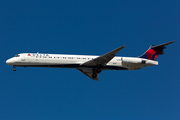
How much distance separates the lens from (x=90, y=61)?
26.5 meters

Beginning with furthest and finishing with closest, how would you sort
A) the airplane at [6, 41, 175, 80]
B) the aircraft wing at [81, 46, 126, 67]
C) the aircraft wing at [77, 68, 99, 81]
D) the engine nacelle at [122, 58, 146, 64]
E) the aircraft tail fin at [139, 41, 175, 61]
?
the aircraft tail fin at [139, 41, 175, 61] < the aircraft wing at [77, 68, 99, 81] < the engine nacelle at [122, 58, 146, 64] < the airplane at [6, 41, 175, 80] < the aircraft wing at [81, 46, 126, 67]

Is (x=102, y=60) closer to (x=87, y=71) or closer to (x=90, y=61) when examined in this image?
(x=90, y=61)

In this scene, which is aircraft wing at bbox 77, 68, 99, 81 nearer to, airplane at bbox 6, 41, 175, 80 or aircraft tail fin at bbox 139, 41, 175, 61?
airplane at bbox 6, 41, 175, 80

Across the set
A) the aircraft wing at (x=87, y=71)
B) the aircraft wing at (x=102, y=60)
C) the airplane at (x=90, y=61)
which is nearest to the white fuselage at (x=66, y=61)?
the airplane at (x=90, y=61)

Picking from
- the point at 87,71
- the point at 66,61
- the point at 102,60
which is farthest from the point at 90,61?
the point at 87,71

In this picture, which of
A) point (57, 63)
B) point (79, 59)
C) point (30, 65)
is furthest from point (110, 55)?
point (30, 65)

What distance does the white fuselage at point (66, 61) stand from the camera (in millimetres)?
26250

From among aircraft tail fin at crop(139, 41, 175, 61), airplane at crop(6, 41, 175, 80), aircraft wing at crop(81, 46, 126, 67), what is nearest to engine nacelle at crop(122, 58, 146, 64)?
airplane at crop(6, 41, 175, 80)

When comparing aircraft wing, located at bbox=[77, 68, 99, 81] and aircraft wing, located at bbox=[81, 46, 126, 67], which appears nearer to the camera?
aircraft wing, located at bbox=[81, 46, 126, 67]

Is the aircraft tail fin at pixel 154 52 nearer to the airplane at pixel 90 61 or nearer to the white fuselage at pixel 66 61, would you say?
the airplane at pixel 90 61

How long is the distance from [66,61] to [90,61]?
2.59m

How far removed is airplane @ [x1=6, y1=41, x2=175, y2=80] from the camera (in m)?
26.2

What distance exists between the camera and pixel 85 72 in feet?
96.8

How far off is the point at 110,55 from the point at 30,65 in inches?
335
